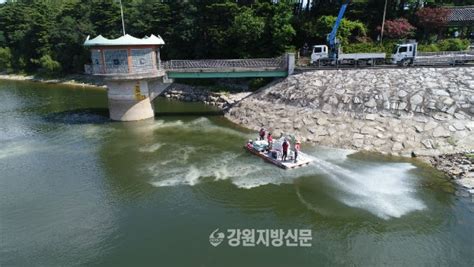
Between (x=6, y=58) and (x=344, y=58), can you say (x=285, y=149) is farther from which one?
(x=6, y=58)

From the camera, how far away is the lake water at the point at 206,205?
16016 mm

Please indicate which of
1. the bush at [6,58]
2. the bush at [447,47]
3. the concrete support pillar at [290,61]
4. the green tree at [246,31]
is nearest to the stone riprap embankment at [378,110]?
the concrete support pillar at [290,61]

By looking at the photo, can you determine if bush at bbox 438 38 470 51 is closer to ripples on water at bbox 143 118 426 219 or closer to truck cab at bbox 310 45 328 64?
truck cab at bbox 310 45 328 64

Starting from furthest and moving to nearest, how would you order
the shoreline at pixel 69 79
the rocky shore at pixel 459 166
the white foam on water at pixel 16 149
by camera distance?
the shoreline at pixel 69 79, the white foam on water at pixel 16 149, the rocky shore at pixel 459 166

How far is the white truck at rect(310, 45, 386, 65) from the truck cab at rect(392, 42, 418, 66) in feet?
4.92

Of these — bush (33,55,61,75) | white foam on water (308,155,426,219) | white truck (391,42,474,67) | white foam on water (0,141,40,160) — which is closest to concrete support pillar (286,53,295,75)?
white truck (391,42,474,67)

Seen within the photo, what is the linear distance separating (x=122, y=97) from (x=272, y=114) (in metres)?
15.7

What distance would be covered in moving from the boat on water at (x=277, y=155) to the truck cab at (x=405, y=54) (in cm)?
1917

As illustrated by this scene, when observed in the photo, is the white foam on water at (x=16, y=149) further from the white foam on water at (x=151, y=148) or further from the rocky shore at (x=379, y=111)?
the rocky shore at (x=379, y=111)

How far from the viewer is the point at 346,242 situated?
54.9 ft

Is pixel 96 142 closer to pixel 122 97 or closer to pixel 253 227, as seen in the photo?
pixel 122 97

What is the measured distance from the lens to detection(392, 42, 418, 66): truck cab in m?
37.6

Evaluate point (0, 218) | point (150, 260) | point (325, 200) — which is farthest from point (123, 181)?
point (325, 200)

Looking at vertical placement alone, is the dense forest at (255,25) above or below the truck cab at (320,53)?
above
